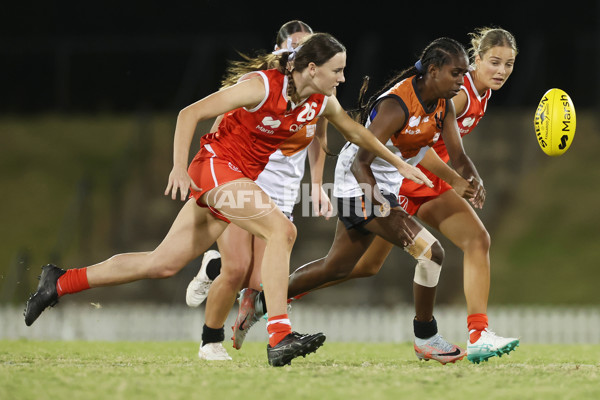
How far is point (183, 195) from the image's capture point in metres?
4.82

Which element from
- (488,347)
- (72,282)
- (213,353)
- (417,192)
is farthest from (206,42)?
(488,347)

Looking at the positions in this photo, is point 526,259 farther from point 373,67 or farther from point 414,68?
point 414,68

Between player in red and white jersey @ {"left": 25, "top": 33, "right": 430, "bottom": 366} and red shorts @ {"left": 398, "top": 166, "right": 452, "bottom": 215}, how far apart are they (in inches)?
28.6

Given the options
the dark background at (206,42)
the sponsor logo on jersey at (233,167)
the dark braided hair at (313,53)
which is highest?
the dark background at (206,42)

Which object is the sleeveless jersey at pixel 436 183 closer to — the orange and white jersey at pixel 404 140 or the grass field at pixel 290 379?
the orange and white jersey at pixel 404 140

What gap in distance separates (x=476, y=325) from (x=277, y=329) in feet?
4.43

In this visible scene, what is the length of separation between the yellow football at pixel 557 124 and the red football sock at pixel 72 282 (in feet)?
10.1

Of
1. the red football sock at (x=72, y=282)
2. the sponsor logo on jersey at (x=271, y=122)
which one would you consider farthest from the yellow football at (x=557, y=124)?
the red football sock at (x=72, y=282)

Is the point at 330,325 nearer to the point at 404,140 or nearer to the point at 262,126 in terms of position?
the point at 404,140

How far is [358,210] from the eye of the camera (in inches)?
232

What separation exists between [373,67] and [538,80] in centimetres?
324

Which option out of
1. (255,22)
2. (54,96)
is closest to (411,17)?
(255,22)

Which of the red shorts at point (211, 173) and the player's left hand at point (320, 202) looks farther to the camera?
the player's left hand at point (320, 202)

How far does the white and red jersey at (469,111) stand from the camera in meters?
6.15
